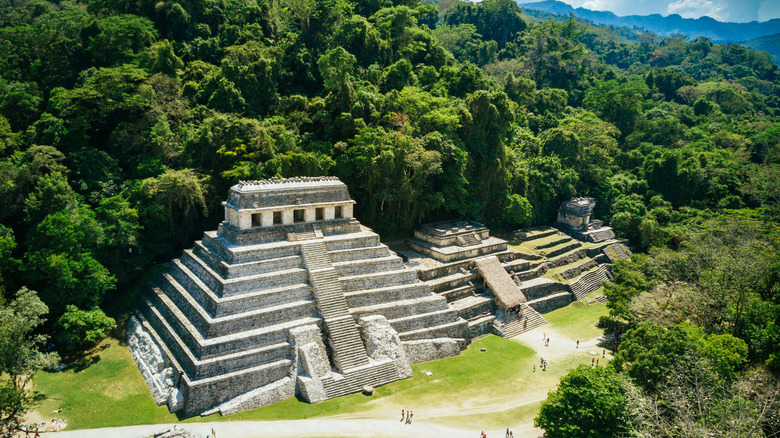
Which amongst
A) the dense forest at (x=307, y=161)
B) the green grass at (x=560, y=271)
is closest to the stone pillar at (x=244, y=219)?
the dense forest at (x=307, y=161)

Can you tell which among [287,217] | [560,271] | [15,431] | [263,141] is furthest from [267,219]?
[560,271]

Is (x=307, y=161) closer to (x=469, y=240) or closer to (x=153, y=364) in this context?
(x=469, y=240)

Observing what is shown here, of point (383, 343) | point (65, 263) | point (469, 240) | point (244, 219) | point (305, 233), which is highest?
point (244, 219)

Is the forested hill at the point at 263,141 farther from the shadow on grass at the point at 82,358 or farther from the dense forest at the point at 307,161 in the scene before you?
the shadow on grass at the point at 82,358

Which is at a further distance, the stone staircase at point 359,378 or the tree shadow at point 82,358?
the tree shadow at point 82,358

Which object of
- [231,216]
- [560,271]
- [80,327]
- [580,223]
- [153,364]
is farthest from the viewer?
[580,223]

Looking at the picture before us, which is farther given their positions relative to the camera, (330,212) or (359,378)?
(330,212)
